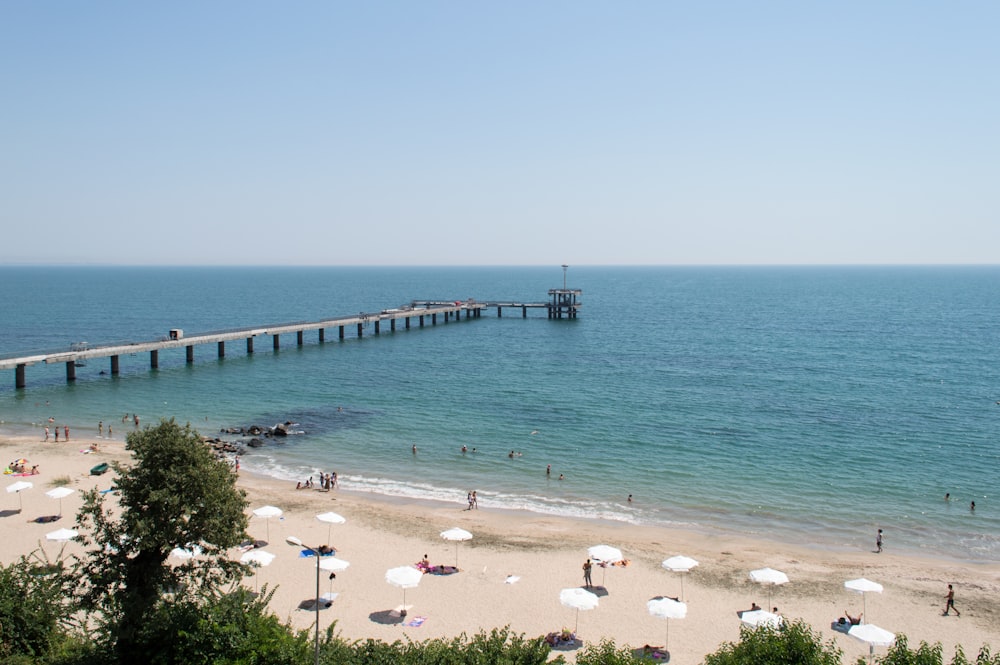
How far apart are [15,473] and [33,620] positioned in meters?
20.9

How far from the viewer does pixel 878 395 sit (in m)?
53.1

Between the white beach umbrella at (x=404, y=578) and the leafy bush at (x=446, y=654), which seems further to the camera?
the white beach umbrella at (x=404, y=578)

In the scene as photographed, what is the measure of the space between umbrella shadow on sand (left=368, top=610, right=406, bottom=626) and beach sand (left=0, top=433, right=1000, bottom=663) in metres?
0.06

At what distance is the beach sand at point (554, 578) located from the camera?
20.2m

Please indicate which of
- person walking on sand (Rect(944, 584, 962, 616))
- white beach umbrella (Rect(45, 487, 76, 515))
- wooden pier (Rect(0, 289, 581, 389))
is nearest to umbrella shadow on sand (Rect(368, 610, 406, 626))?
white beach umbrella (Rect(45, 487, 76, 515))

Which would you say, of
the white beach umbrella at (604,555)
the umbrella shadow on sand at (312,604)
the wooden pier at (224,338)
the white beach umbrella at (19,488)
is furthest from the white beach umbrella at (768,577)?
the wooden pier at (224,338)

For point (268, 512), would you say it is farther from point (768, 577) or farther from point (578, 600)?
point (768, 577)

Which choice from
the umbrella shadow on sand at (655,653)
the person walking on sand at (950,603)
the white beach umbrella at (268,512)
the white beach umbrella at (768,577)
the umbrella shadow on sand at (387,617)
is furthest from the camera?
the white beach umbrella at (268,512)

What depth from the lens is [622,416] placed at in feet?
153

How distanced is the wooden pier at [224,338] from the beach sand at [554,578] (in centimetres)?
2711

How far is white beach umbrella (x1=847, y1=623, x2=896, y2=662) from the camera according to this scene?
59.3ft

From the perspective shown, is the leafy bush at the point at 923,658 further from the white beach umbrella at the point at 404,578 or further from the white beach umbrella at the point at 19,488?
the white beach umbrella at the point at 19,488

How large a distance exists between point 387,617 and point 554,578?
563cm

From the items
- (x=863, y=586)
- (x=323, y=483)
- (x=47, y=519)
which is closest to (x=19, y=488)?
(x=47, y=519)
